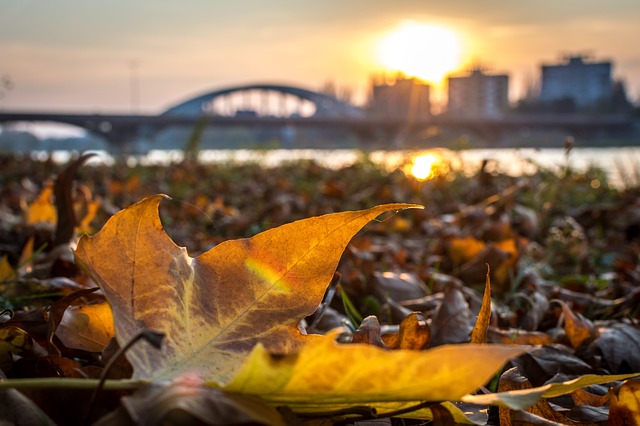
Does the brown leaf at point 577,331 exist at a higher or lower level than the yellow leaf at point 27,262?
lower

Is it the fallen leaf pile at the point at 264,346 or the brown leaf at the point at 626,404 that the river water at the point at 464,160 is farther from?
the brown leaf at the point at 626,404

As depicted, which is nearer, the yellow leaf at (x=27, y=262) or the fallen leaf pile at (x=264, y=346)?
the fallen leaf pile at (x=264, y=346)

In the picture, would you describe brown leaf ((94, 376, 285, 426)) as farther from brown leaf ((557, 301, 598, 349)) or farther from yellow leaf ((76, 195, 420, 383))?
brown leaf ((557, 301, 598, 349))

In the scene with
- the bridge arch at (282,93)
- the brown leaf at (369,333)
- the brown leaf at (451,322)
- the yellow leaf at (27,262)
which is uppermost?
the bridge arch at (282,93)

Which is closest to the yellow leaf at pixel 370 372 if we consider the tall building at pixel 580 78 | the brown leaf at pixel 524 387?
the brown leaf at pixel 524 387

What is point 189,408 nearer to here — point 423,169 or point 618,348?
point 618,348

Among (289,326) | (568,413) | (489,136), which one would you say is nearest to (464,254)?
(568,413)
